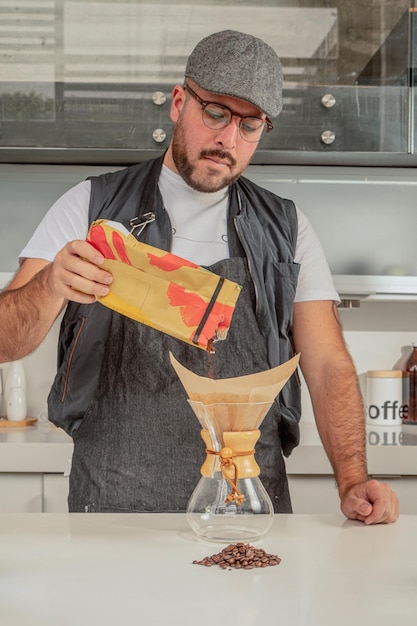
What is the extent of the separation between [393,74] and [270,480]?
1479 millimetres

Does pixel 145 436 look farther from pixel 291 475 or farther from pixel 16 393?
pixel 16 393

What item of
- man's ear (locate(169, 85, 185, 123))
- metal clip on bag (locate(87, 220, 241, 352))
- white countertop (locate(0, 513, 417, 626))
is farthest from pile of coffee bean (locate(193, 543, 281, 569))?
man's ear (locate(169, 85, 185, 123))

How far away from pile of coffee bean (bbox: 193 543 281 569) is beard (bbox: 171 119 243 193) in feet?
2.84

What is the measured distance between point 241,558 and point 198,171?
92 centimetres

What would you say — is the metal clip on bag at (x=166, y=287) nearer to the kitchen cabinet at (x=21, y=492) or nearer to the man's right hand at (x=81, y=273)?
the man's right hand at (x=81, y=273)

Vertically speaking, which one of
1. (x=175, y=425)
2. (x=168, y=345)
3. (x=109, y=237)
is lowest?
(x=175, y=425)

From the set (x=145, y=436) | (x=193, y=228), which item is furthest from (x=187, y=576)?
(x=193, y=228)

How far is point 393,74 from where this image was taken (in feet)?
8.85

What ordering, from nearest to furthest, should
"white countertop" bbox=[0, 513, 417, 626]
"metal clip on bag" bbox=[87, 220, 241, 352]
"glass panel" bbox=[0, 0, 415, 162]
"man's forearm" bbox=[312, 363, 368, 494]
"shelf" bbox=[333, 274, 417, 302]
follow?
1. "white countertop" bbox=[0, 513, 417, 626]
2. "metal clip on bag" bbox=[87, 220, 241, 352]
3. "man's forearm" bbox=[312, 363, 368, 494]
4. "glass panel" bbox=[0, 0, 415, 162]
5. "shelf" bbox=[333, 274, 417, 302]

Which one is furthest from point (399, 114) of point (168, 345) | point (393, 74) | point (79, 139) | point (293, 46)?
point (168, 345)

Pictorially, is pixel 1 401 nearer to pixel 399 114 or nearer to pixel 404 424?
pixel 404 424

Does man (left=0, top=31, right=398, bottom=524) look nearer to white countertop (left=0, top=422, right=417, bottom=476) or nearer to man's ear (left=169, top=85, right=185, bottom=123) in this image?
man's ear (left=169, top=85, right=185, bottom=123)

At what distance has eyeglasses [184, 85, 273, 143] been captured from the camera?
178 centimetres

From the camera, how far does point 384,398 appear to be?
2939 mm
